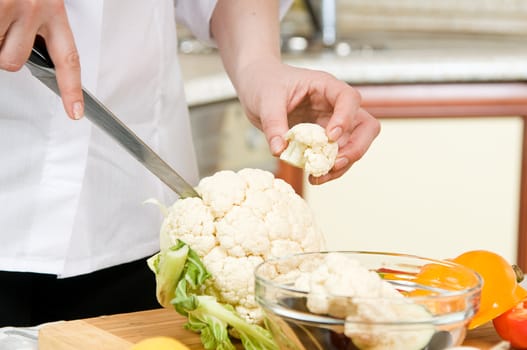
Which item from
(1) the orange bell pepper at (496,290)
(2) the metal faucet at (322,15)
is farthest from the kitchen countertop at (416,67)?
(1) the orange bell pepper at (496,290)

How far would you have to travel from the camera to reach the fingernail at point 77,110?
831 mm

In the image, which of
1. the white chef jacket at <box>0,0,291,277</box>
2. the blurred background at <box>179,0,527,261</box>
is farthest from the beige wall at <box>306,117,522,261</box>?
the white chef jacket at <box>0,0,291,277</box>

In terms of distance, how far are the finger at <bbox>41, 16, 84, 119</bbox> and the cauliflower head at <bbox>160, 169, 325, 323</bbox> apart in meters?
0.15

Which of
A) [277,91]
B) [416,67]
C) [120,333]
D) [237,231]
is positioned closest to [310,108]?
[277,91]

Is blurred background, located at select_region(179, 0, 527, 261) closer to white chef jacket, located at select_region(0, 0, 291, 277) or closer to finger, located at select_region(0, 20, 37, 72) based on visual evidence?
white chef jacket, located at select_region(0, 0, 291, 277)

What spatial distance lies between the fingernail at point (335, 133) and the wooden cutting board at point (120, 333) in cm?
24

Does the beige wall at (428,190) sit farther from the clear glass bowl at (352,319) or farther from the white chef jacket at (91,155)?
the clear glass bowl at (352,319)

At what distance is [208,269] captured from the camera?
89 cm

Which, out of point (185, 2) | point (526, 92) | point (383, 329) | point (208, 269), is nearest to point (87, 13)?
point (185, 2)

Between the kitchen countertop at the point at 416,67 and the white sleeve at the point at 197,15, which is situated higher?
the white sleeve at the point at 197,15

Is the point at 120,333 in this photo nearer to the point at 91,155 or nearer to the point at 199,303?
the point at 199,303

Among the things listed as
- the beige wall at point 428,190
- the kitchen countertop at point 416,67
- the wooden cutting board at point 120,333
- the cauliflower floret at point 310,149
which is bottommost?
the beige wall at point 428,190

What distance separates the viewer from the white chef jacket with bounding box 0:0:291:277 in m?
1.05

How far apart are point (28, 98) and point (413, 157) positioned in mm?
1324
